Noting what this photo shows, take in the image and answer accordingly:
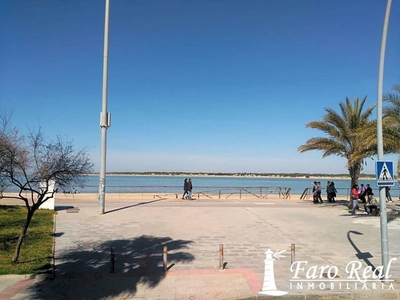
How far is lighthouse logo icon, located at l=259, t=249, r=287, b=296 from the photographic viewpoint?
6506 mm

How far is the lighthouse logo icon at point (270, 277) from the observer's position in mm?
6506

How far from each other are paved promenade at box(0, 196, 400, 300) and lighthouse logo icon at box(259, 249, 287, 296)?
39mm

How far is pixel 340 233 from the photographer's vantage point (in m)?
12.9

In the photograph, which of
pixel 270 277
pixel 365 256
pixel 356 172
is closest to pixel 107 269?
pixel 270 277

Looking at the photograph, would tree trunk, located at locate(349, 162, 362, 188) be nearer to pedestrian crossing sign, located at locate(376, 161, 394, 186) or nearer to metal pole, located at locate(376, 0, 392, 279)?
metal pole, located at locate(376, 0, 392, 279)

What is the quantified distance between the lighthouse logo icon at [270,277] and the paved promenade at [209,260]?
0.13 ft

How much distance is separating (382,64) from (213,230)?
826 cm

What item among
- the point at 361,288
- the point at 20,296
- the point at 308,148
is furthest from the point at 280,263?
the point at 308,148

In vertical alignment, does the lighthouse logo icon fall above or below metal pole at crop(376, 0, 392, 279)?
below

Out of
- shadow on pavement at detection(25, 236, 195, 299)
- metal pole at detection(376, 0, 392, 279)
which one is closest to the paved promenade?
shadow on pavement at detection(25, 236, 195, 299)

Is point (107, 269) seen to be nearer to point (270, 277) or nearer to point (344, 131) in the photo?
point (270, 277)

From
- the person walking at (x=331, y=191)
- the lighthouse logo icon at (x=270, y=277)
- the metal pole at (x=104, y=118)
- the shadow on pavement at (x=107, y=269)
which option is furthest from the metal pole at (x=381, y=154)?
the person walking at (x=331, y=191)

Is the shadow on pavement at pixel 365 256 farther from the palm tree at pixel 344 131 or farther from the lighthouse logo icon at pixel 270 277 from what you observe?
the palm tree at pixel 344 131

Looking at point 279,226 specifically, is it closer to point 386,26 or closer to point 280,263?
point 280,263
